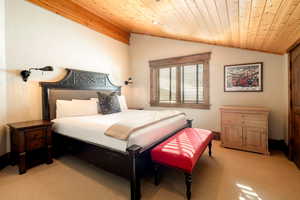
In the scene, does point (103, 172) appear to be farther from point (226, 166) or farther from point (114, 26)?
point (114, 26)

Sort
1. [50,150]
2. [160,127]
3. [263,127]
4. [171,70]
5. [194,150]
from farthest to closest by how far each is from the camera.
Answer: [171,70] → [263,127] → [50,150] → [160,127] → [194,150]

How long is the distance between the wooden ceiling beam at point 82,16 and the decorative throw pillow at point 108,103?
1.96 metres

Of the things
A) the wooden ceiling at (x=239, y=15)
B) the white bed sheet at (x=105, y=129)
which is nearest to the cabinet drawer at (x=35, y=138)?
the white bed sheet at (x=105, y=129)

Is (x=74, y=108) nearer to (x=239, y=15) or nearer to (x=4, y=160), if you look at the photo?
(x=4, y=160)

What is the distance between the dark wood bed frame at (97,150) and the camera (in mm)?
1641

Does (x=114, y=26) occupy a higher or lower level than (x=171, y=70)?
higher

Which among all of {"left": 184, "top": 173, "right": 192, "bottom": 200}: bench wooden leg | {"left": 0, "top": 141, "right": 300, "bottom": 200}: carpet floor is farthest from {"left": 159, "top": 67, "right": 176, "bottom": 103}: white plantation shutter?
{"left": 184, "top": 173, "right": 192, "bottom": 200}: bench wooden leg

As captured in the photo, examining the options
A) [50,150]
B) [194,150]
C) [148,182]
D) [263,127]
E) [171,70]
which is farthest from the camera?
[171,70]

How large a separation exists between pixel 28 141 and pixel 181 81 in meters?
3.69

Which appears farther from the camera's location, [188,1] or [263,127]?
[263,127]

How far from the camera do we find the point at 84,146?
2314mm

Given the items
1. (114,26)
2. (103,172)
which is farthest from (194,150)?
(114,26)

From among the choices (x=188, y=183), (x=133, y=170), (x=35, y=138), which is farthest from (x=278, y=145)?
(x=35, y=138)

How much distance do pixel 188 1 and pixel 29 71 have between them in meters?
2.92
